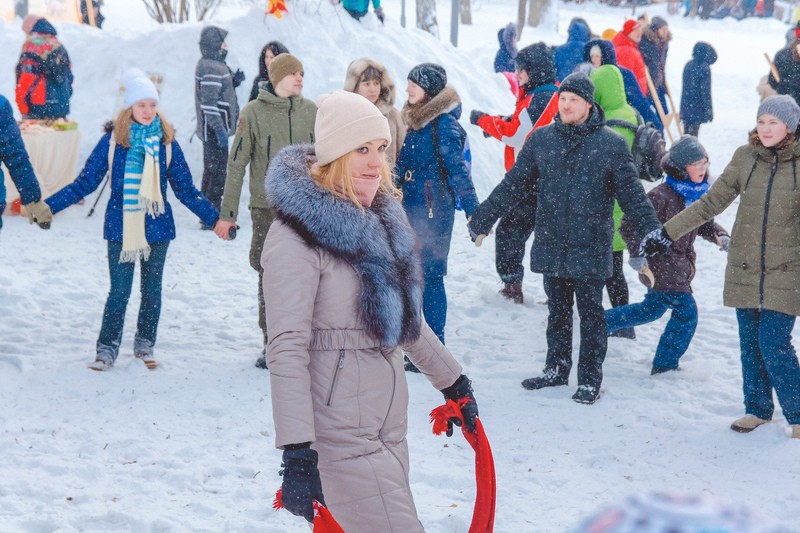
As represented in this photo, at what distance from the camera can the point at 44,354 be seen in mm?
6582

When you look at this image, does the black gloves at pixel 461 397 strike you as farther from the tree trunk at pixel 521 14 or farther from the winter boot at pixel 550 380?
the tree trunk at pixel 521 14

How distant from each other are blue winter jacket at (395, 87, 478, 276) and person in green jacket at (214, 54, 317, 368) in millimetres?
670

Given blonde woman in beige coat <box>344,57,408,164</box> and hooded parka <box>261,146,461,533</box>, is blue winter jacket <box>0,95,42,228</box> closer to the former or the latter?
blonde woman in beige coat <box>344,57,408,164</box>

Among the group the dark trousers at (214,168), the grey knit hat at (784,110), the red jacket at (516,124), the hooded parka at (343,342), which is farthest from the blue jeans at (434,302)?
the dark trousers at (214,168)

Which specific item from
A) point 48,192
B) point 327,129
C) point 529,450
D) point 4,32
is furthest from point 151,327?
point 4,32

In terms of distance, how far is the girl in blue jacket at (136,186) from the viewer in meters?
5.98

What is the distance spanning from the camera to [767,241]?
5.00 m

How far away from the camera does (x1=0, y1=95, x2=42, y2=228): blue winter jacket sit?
5.81 meters

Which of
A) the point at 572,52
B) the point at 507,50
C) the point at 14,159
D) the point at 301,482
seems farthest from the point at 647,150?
the point at 507,50

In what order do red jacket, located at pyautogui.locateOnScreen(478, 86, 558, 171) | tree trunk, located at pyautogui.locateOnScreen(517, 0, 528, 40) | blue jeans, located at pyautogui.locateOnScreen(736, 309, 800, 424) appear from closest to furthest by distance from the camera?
blue jeans, located at pyautogui.locateOnScreen(736, 309, 800, 424) < red jacket, located at pyautogui.locateOnScreen(478, 86, 558, 171) < tree trunk, located at pyautogui.locateOnScreen(517, 0, 528, 40)

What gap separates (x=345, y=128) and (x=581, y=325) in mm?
3298

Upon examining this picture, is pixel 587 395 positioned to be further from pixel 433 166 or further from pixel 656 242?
pixel 433 166

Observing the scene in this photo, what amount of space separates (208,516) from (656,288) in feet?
10.7

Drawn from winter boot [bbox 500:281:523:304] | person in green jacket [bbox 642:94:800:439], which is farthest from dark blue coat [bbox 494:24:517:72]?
person in green jacket [bbox 642:94:800:439]
